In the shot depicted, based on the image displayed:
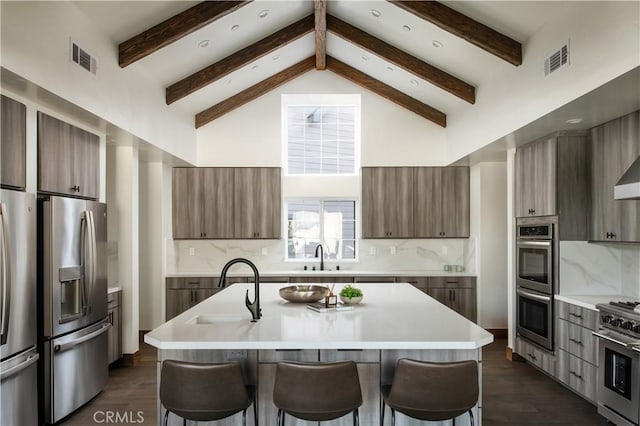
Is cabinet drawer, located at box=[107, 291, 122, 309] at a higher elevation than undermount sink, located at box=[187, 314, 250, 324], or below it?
below

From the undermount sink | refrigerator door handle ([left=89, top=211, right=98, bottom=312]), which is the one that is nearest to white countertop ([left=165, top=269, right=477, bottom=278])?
refrigerator door handle ([left=89, top=211, right=98, bottom=312])

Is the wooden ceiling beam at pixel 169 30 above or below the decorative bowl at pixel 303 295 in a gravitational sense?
above

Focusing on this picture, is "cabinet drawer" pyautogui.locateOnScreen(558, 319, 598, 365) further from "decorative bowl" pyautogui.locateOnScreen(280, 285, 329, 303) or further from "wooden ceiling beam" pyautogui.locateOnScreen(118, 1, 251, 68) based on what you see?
"wooden ceiling beam" pyautogui.locateOnScreen(118, 1, 251, 68)

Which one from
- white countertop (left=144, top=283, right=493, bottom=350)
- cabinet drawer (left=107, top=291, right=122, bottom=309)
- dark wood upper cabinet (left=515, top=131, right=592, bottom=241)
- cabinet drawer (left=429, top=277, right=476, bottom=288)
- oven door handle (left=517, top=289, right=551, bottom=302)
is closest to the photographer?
white countertop (left=144, top=283, right=493, bottom=350)

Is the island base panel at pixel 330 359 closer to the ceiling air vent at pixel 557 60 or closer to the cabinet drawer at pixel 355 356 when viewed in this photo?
the cabinet drawer at pixel 355 356

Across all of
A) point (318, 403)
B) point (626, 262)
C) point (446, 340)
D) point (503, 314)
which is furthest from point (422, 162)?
point (318, 403)

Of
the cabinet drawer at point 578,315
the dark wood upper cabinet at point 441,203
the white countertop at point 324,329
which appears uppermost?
the dark wood upper cabinet at point 441,203

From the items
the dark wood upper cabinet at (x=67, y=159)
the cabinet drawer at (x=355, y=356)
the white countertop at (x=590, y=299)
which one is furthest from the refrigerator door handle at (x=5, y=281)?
the white countertop at (x=590, y=299)

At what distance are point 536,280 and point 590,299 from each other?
2.00 feet

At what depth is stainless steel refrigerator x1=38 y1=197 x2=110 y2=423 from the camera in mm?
3000

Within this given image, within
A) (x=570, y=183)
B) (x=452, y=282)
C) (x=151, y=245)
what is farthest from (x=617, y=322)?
(x=151, y=245)

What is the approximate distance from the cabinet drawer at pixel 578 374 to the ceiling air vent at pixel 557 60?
240 centimetres

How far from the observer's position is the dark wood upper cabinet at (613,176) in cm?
336

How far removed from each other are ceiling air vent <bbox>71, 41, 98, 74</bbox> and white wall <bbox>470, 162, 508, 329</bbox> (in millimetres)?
4675
